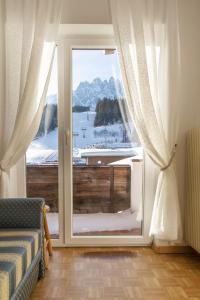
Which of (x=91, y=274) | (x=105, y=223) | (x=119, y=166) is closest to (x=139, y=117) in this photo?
(x=119, y=166)

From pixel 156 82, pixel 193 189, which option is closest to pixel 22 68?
pixel 156 82

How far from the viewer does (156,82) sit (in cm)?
313

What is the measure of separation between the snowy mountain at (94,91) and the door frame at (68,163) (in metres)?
0.10

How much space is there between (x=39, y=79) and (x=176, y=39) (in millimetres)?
1345

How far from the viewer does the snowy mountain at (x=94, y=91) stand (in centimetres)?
343

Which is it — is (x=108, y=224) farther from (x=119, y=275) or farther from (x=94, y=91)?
(x=94, y=91)

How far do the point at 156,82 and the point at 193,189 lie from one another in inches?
42.4

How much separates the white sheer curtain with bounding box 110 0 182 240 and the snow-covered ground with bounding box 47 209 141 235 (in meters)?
0.37

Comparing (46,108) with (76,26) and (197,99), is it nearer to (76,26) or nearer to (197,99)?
(76,26)

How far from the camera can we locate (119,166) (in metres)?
3.50

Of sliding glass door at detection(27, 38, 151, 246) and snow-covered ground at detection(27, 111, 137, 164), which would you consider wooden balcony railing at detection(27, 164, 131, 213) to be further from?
snow-covered ground at detection(27, 111, 137, 164)

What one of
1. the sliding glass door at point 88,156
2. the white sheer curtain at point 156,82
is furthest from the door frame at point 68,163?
the white sheer curtain at point 156,82

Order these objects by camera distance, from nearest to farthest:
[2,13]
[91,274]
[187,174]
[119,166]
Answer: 1. [91,274]
2. [2,13]
3. [187,174]
4. [119,166]

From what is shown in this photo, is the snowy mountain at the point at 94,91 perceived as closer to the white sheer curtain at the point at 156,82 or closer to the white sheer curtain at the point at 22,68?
the white sheer curtain at the point at 156,82
